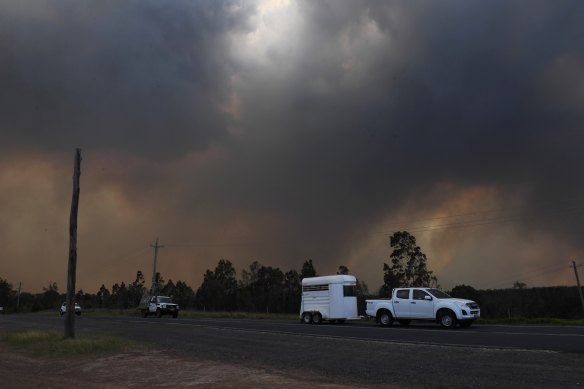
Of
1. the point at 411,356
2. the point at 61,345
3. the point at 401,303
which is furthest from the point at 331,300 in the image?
the point at 411,356

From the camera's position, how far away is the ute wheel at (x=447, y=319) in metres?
24.7

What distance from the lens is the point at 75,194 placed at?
24.6 m

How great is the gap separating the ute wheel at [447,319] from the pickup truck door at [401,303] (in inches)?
77.6

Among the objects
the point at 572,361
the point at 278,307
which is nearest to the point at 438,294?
the point at 572,361

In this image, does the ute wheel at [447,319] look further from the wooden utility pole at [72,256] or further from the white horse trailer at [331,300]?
the wooden utility pole at [72,256]

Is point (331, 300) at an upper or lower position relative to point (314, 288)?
lower

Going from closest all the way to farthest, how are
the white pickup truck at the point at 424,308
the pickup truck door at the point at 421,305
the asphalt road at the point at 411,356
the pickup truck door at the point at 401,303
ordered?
the asphalt road at the point at 411,356 < the white pickup truck at the point at 424,308 < the pickup truck door at the point at 421,305 < the pickup truck door at the point at 401,303

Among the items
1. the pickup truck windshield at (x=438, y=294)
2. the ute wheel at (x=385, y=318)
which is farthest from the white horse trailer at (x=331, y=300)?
the pickup truck windshield at (x=438, y=294)

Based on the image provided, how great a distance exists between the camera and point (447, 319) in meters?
25.0

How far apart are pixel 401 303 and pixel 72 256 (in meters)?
16.7

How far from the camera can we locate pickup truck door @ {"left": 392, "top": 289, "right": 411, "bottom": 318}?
87.9 feet

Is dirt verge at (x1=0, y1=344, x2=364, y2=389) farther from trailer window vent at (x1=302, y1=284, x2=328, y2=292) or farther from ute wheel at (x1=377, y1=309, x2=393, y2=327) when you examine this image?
trailer window vent at (x1=302, y1=284, x2=328, y2=292)

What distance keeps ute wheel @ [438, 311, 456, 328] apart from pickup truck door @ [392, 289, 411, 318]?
77.6 inches

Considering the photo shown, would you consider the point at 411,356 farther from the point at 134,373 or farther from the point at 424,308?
the point at 424,308
